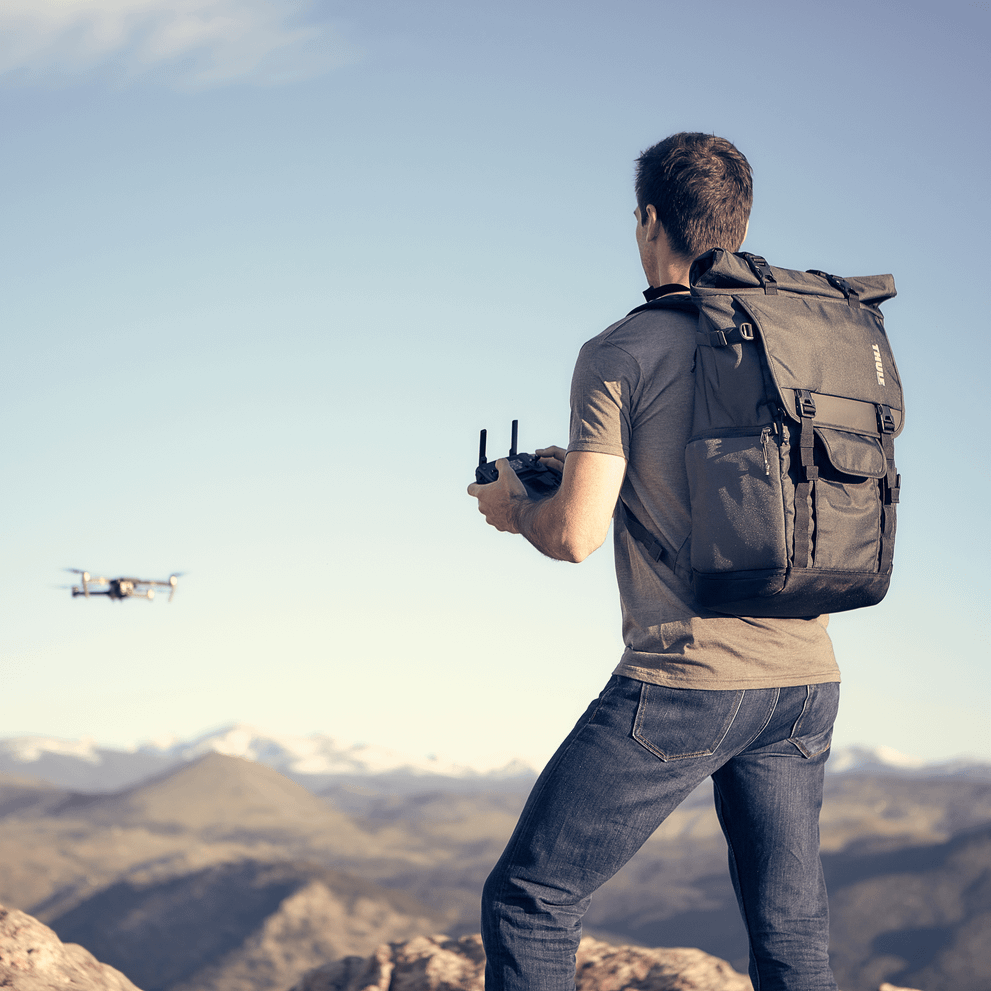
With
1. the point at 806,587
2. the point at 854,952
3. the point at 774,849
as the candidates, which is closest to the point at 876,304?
the point at 806,587

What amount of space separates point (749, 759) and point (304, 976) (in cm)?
359

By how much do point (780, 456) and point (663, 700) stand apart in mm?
712

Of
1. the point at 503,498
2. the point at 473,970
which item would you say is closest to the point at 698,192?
the point at 503,498

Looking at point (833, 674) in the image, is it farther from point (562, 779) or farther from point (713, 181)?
point (713, 181)

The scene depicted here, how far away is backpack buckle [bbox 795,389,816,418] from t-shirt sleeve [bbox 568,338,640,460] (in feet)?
1.41

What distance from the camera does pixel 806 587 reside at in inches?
107

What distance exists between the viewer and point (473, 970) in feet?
17.3

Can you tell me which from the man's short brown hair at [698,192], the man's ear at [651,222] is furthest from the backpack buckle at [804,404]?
the man's ear at [651,222]

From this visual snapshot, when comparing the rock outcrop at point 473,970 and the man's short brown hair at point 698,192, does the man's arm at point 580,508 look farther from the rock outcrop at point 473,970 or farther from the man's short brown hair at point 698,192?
the rock outcrop at point 473,970

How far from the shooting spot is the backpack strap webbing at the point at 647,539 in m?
2.83

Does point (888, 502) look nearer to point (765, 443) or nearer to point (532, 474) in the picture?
point (765, 443)

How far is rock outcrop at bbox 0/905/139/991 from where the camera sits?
466cm

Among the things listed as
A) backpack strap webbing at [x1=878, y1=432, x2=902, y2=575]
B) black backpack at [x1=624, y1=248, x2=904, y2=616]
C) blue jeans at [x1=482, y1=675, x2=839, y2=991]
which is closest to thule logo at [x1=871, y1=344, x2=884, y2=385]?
black backpack at [x1=624, y1=248, x2=904, y2=616]

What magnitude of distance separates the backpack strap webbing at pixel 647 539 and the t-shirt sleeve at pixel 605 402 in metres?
0.18
